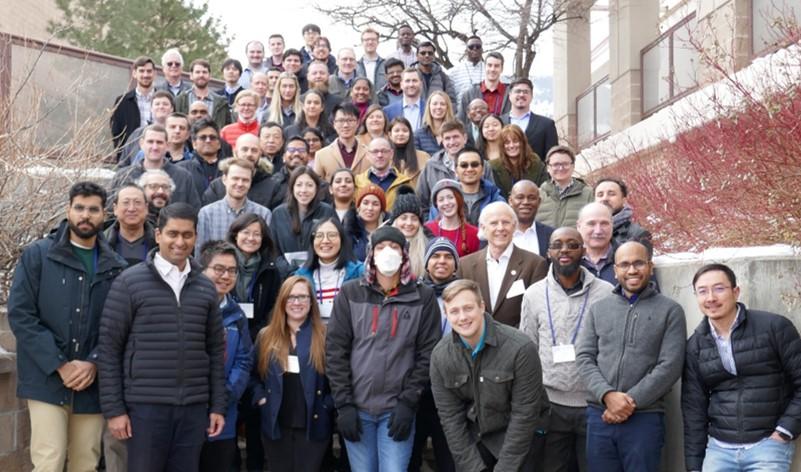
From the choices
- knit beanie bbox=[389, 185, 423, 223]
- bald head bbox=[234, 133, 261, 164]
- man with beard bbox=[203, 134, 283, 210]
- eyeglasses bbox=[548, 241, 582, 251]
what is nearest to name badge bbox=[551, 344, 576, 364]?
eyeglasses bbox=[548, 241, 582, 251]

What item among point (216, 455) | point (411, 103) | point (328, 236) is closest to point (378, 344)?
point (328, 236)

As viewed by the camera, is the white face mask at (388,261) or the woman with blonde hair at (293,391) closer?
the white face mask at (388,261)

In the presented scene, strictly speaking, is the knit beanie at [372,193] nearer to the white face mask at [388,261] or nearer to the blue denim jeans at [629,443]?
the white face mask at [388,261]

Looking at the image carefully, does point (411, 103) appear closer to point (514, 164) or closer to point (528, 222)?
point (514, 164)

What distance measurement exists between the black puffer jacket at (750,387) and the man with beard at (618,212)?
141cm

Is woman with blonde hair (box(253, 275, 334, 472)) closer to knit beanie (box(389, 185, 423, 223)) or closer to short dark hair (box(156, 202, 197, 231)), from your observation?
short dark hair (box(156, 202, 197, 231))

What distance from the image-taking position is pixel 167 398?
6254 mm

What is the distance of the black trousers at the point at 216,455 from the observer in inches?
270

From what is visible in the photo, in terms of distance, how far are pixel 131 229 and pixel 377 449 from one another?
242 centimetres

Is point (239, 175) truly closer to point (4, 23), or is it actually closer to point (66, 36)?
point (66, 36)

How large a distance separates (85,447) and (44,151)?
12.7 ft

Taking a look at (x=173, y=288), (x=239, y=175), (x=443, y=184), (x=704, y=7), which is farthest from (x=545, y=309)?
(x=704, y=7)

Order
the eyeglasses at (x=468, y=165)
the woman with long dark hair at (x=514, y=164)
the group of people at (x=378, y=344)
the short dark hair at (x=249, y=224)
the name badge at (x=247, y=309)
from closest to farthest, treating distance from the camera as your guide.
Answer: the group of people at (x=378, y=344), the name badge at (x=247, y=309), the short dark hair at (x=249, y=224), the eyeglasses at (x=468, y=165), the woman with long dark hair at (x=514, y=164)

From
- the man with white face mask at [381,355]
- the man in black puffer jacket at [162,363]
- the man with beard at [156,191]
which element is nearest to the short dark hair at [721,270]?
the man with white face mask at [381,355]
